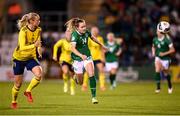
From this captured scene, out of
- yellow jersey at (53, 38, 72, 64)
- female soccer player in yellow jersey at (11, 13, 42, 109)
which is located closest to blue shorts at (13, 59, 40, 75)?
female soccer player in yellow jersey at (11, 13, 42, 109)

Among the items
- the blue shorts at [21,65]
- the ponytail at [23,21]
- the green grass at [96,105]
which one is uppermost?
the ponytail at [23,21]

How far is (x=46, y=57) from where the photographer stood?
34.3 m

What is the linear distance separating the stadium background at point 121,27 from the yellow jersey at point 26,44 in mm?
16748

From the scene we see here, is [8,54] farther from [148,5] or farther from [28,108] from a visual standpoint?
[28,108]

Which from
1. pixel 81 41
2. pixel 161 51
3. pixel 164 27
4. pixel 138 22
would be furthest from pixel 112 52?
pixel 81 41

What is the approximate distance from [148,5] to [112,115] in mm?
21441

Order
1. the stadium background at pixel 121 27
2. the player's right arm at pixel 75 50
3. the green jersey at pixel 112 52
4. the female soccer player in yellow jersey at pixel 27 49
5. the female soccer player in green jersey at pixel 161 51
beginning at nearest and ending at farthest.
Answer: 1. the female soccer player in yellow jersey at pixel 27 49
2. the player's right arm at pixel 75 50
3. the female soccer player in green jersey at pixel 161 51
4. the green jersey at pixel 112 52
5. the stadium background at pixel 121 27

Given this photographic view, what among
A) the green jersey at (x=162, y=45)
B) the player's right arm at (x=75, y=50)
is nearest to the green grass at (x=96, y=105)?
the player's right arm at (x=75, y=50)

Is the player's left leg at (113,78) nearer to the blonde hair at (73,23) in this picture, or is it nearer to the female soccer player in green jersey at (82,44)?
the female soccer player in green jersey at (82,44)

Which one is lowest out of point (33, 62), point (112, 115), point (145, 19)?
point (112, 115)

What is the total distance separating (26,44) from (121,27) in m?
18.0

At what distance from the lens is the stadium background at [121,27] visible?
33.4m

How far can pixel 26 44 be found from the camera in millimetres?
16422

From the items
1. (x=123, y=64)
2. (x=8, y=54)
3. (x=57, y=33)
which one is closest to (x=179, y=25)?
(x=123, y=64)
